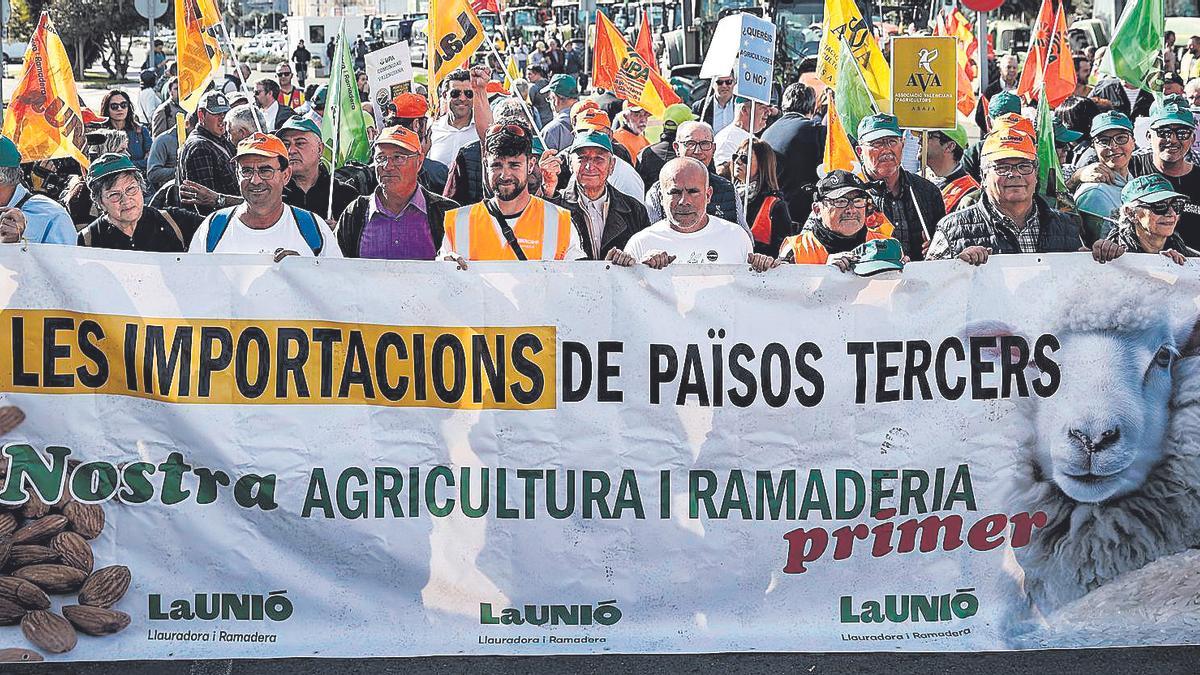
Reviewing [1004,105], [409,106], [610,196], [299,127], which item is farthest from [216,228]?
[1004,105]

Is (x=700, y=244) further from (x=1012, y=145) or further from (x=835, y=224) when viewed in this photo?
(x=1012, y=145)

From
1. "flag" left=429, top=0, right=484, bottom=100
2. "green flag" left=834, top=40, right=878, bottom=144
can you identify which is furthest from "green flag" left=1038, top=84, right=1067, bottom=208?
"flag" left=429, top=0, right=484, bottom=100

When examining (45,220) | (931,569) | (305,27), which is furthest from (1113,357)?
(305,27)

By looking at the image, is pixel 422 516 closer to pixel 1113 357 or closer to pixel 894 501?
pixel 894 501

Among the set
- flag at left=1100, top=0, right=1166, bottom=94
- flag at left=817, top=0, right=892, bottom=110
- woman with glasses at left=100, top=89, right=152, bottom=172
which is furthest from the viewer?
woman with glasses at left=100, top=89, right=152, bottom=172

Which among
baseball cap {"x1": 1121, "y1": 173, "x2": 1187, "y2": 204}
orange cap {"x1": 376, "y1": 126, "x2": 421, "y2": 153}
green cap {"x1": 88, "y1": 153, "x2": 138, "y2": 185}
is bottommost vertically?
baseball cap {"x1": 1121, "y1": 173, "x2": 1187, "y2": 204}

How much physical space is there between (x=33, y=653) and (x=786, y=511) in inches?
96.5

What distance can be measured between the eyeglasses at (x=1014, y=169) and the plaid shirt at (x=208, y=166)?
4.44 m

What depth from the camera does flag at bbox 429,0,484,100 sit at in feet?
33.4

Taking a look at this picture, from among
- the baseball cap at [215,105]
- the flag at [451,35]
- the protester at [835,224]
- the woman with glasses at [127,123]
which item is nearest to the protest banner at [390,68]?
the flag at [451,35]

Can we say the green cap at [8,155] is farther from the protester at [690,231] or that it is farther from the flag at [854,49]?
the flag at [854,49]

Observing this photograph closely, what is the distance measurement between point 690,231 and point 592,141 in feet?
4.05

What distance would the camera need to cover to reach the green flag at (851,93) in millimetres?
8547

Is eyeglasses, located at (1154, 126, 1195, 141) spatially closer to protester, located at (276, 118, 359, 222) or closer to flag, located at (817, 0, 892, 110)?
flag, located at (817, 0, 892, 110)
